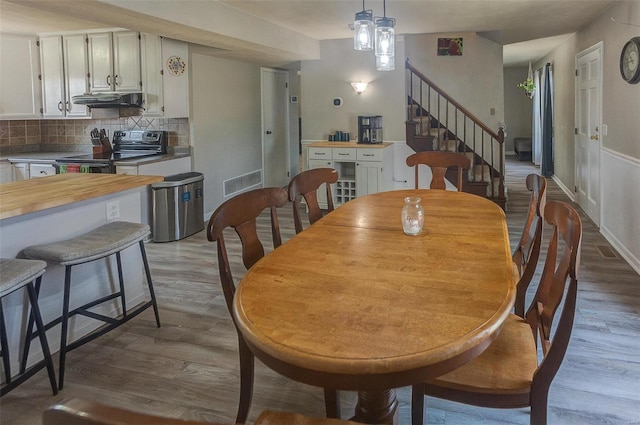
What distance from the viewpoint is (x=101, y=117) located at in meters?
5.75

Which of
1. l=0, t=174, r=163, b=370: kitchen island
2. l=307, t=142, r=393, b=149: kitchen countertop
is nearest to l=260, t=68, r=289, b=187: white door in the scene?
l=307, t=142, r=393, b=149: kitchen countertop

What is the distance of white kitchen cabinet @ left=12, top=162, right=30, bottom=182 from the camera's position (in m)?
5.54

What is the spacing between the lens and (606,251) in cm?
470

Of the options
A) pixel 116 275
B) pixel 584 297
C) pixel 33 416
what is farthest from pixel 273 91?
pixel 33 416

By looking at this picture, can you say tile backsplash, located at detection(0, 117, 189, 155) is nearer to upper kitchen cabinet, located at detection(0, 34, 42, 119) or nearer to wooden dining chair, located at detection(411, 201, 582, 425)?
upper kitchen cabinet, located at detection(0, 34, 42, 119)

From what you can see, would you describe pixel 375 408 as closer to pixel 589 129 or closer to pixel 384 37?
pixel 384 37

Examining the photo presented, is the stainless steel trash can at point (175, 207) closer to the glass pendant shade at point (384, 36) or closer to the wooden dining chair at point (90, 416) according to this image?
the glass pendant shade at point (384, 36)

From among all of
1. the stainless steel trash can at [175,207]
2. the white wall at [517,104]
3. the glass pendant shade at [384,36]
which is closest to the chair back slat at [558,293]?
the glass pendant shade at [384,36]

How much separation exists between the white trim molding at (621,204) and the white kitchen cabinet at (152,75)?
4752mm

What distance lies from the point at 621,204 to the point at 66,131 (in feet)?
21.2

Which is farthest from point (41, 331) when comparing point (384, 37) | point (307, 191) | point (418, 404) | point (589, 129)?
point (589, 129)

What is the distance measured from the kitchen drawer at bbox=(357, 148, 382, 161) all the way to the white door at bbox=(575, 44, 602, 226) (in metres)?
2.53

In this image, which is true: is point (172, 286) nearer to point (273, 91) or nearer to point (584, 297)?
point (584, 297)

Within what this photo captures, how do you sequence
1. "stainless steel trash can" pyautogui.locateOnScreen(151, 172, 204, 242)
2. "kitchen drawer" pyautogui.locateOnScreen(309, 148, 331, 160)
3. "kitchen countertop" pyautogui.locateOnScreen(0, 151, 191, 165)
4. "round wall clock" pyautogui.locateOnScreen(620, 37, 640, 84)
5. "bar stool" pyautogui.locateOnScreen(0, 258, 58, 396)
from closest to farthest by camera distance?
"bar stool" pyautogui.locateOnScreen(0, 258, 58, 396) < "round wall clock" pyautogui.locateOnScreen(620, 37, 640, 84) < "kitchen countertop" pyautogui.locateOnScreen(0, 151, 191, 165) < "stainless steel trash can" pyautogui.locateOnScreen(151, 172, 204, 242) < "kitchen drawer" pyautogui.locateOnScreen(309, 148, 331, 160)
